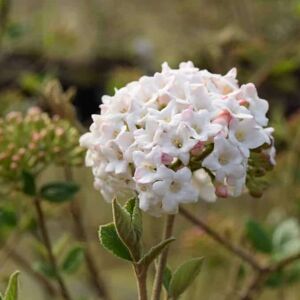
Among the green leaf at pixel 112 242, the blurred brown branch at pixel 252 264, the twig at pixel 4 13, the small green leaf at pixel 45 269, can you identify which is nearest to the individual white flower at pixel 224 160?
the green leaf at pixel 112 242

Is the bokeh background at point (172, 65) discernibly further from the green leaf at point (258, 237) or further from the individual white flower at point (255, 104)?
the individual white flower at point (255, 104)

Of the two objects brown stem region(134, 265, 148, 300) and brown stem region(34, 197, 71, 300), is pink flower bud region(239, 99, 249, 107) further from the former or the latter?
brown stem region(34, 197, 71, 300)

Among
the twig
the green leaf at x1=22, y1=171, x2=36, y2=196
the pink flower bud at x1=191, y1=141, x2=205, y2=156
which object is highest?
the twig

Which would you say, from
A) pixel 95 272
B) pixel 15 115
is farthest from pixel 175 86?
pixel 95 272

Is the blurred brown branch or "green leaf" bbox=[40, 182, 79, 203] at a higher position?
"green leaf" bbox=[40, 182, 79, 203]

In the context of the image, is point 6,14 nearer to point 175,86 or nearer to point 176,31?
point 175,86

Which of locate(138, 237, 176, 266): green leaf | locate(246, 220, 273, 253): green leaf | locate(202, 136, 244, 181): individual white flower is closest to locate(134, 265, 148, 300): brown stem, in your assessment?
locate(138, 237, 176, 266): green leaf

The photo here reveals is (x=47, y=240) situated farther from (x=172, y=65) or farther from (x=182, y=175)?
(x=172, y=65)

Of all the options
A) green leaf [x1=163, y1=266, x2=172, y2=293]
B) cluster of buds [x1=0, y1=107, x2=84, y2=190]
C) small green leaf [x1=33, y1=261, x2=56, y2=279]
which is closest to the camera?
green leaf [x1=163, y1=266, x2=172, y2=293]
